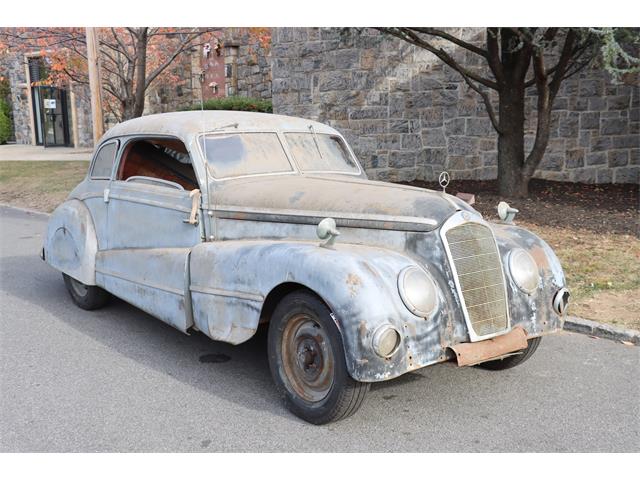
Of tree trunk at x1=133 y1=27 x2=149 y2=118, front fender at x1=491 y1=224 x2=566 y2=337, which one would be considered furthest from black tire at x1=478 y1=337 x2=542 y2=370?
tree trunk at x1=133 y1=27 x2=149 y2=118

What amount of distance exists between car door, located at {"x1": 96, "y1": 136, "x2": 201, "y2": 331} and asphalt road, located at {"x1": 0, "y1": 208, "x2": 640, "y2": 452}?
439mm

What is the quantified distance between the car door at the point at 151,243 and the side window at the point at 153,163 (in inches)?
0.7

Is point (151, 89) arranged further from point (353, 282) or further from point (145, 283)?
point (353, 282)

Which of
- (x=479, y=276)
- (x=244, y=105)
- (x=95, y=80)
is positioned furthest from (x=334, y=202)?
(x=244, y=105)

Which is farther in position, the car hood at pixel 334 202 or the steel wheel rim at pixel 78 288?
the steel wheel rim at pixel 78 288

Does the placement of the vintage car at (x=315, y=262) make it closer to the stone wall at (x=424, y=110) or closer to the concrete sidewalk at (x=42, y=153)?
the stone wall at (x=424, y=110)

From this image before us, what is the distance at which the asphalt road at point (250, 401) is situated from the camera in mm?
3586

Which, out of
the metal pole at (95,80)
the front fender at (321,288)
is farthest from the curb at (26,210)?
the front fender at (321,288)

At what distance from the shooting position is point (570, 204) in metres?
10.1

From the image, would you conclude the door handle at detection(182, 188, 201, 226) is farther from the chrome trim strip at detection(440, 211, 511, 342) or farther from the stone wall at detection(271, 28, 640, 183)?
the stone wall at detection(271, 28, 640, 183)

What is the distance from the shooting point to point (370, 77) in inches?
506

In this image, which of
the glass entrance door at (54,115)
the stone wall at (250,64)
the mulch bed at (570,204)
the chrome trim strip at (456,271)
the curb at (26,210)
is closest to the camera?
the chrome trim strip at (456,271)

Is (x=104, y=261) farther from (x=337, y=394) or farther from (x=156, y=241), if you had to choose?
(x=337, y=394)
